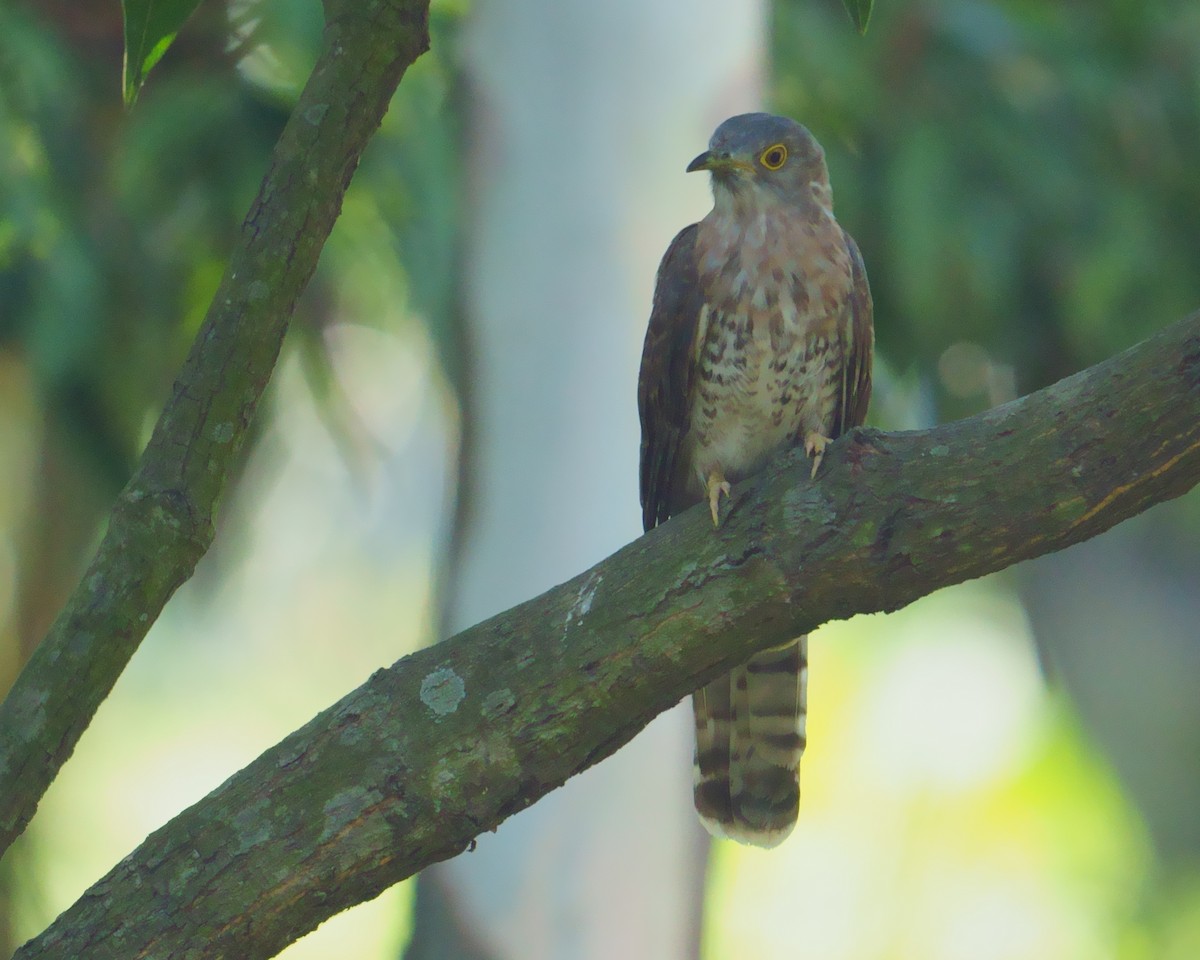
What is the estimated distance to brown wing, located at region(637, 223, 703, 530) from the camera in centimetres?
368

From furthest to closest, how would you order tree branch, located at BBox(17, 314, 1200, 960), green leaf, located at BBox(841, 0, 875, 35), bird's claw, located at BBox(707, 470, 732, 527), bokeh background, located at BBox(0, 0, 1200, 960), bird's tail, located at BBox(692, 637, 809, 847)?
bokeh background, located at BBox(0, 0, 1200, 960)
bird's tail, located at BBox(692, 637, 809, 847)
bird's claw, located at BBox(707, 470, 732, 527)
tree branch, located at BBox(17, 314, 1200, 960)
green leaf, located at BBox(841, 0, 875, 35)

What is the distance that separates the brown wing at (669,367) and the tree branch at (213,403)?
5.24ft

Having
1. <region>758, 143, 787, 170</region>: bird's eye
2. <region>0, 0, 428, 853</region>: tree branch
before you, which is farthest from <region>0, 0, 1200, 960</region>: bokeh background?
<region>758, 143, 787, 170</region>: bird's eye

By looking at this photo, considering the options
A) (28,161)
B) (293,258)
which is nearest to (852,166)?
(28,161)

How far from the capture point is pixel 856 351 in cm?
377

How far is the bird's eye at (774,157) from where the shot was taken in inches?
152

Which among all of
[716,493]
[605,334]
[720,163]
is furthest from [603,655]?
[605,334]

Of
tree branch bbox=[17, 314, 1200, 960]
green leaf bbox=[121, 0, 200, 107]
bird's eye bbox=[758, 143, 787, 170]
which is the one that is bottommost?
tree branch bbox=[17, 314, 1200, 960]

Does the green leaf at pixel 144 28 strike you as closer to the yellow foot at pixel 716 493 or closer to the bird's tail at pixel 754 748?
the yellow foot at pixel 716 493

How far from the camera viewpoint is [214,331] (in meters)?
2.16

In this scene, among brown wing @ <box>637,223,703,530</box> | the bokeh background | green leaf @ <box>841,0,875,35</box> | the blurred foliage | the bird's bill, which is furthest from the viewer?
the blurred foliage

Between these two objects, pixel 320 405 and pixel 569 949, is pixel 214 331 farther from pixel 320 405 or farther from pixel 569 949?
pixel 320 405

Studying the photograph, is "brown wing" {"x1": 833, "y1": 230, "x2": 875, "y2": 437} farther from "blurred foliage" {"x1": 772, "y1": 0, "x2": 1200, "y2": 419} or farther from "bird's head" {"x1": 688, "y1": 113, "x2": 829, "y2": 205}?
"blurred foliage" {"x1": 772, "y1": 0, "x2": 1200, "y2": 419}

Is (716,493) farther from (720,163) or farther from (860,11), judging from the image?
(860,11)
